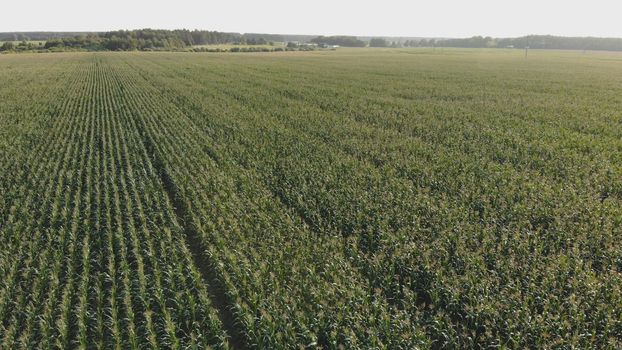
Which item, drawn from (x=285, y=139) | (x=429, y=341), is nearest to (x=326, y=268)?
(x=429, y=341)

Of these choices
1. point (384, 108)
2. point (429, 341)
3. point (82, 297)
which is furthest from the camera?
point (384, 108)

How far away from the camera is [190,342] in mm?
7258

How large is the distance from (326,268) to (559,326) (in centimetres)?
476

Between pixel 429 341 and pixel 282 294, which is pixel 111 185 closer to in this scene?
pixel 282 294

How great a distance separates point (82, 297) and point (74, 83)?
4864 cm

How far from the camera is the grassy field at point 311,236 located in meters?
7.66

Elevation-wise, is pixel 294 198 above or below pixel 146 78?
below

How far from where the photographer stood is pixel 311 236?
1120cm

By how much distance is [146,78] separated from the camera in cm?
5397

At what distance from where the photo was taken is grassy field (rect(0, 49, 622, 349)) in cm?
766

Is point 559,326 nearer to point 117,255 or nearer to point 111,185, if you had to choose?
point 117,255

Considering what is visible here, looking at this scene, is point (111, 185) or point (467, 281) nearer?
point (467, 281)

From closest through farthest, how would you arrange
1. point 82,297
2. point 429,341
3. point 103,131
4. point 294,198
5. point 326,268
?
point 429,341 → point 82,297 → point 326,268 → point 294,198 → point 103,131

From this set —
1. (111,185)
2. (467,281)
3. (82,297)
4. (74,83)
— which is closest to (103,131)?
(111,185)
